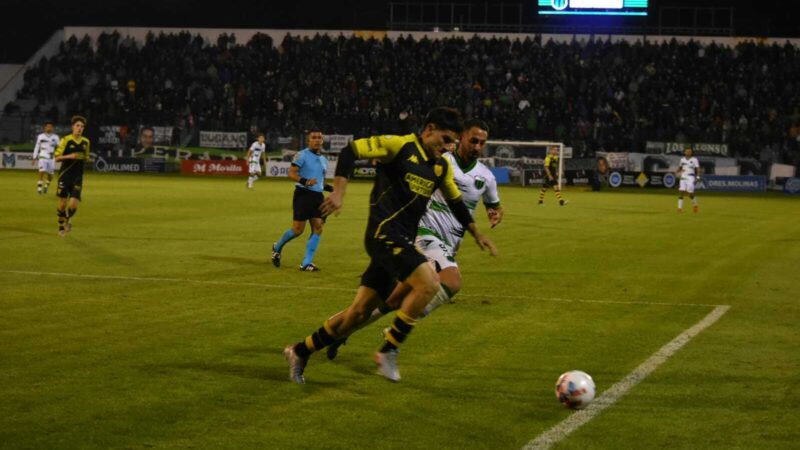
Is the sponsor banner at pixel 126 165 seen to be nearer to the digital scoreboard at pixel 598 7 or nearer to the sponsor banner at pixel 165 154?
the sponsor banner at pixel 165 154

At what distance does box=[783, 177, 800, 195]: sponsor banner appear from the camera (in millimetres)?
52594

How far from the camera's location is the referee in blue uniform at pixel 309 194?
55.9 feet

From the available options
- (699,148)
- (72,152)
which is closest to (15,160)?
(699,148)

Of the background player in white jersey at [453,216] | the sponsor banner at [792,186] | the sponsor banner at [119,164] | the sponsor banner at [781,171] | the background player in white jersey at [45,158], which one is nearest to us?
the background player in white jersey at [453,216]

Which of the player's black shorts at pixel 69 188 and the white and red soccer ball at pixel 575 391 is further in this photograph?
the player's black shorts at pixel 69 188

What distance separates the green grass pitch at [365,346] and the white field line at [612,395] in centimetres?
10

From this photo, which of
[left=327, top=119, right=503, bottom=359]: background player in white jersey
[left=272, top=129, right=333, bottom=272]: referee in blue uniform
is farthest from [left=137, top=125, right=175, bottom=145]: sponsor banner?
[left=327, top=119, right=503, bottom=359]: background player in white jersey

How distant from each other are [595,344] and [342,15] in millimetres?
56444

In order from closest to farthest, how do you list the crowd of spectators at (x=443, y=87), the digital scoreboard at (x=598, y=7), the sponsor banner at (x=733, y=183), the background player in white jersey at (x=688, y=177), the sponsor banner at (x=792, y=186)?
the background player in white jersey at (x=688, y=177) < the sponsor banner at (x=792, y=186) < the sponsor banner at (x=733, y=183) < the crowd of spectators at (x=443, y=87) < the digital scoreboard at (x=598, y=7)

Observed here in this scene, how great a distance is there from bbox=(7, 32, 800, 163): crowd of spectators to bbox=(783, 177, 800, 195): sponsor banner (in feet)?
4.37

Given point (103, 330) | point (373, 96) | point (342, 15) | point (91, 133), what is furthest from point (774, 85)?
point (103, 330)

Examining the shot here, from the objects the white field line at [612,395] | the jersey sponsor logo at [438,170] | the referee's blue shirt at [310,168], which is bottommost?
the white field line at [612,395]

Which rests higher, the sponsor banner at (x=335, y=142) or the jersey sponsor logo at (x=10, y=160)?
the sponsor banner at (x=335, y=142)

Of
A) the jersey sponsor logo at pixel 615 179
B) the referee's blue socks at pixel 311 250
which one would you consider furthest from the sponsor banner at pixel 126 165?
the referee's blue socks at pixel 311 250
